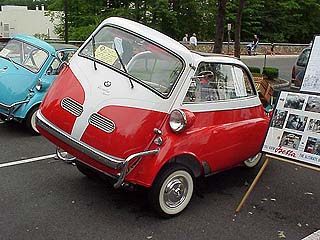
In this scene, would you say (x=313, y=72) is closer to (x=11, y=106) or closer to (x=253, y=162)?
(x=253, y=162)

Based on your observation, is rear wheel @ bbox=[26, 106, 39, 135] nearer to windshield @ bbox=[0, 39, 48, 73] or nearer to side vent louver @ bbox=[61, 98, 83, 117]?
windshield @ bbox=[0, 39, 48, 73]

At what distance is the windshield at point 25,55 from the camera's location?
7336 mm

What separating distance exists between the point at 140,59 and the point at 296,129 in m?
1.80

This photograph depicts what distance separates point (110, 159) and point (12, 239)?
1148mm

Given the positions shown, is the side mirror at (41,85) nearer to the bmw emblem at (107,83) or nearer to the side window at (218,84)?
the bmw emblem at (107,83)

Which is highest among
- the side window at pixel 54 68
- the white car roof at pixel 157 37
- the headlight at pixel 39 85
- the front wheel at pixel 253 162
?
A: the white car roof at pixel 157 37

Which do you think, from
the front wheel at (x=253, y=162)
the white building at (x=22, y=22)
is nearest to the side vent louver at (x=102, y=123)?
the front wheel at (x=253, y=162)

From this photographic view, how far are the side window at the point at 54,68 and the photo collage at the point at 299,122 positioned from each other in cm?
441

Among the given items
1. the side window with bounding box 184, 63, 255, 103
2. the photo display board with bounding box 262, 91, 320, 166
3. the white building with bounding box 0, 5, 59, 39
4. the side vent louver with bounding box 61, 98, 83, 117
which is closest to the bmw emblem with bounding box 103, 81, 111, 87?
the side vent louver with bounding box 61, 98, 83, 117

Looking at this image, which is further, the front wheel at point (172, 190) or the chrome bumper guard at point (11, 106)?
the chrome bumper guard at point (11, 106)

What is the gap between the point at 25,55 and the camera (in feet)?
24.7

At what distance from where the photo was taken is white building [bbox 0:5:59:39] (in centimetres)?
5534

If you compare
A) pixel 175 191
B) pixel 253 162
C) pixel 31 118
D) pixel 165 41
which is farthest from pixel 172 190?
pixel 31 118

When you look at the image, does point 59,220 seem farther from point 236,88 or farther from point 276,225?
point 236,88
